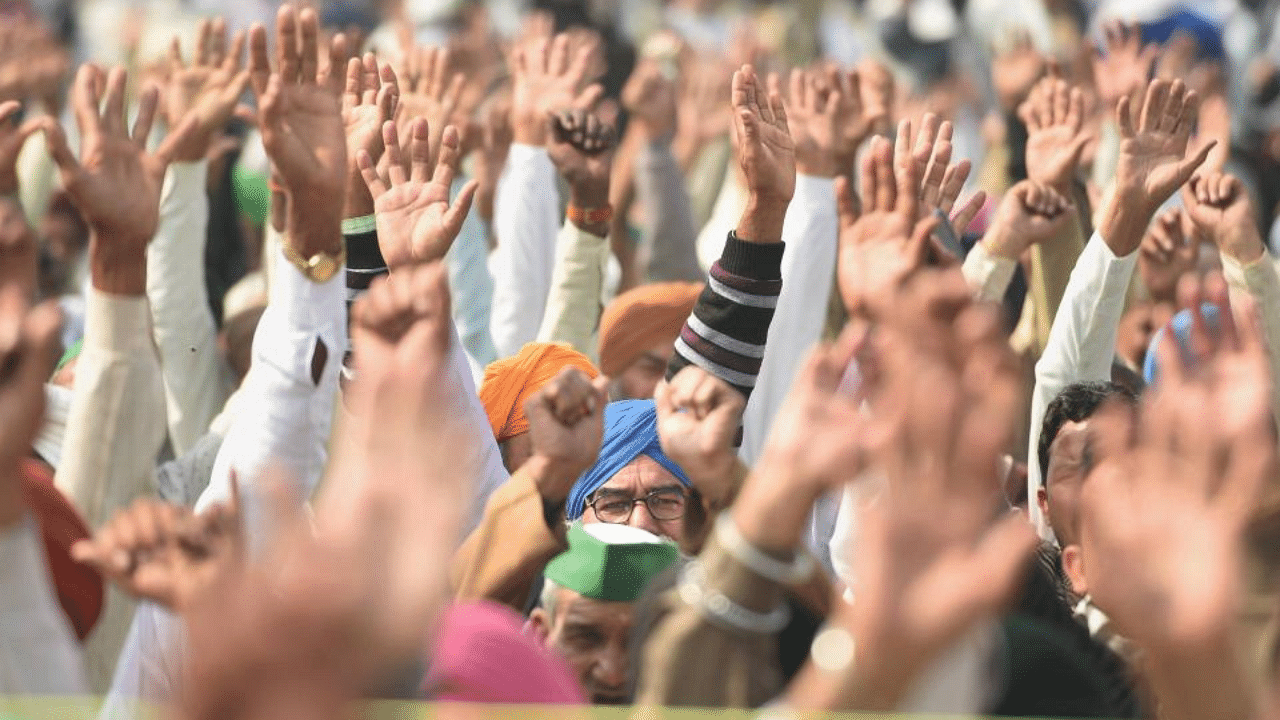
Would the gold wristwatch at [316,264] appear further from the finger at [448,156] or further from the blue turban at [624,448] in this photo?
the blue turban at [624,448]

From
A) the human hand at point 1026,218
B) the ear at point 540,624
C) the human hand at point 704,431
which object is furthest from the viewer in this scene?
the human hand at point 1026,218

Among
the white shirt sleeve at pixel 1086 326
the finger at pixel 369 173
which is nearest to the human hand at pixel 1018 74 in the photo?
the white shirt sleeve at pixel 1086 326

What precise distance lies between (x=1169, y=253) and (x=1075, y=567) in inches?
77.9

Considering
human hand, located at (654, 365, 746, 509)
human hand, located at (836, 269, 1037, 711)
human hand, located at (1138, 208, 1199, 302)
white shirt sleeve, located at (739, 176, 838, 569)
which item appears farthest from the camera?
human hand, located at (1138, 208, 1199, 302)

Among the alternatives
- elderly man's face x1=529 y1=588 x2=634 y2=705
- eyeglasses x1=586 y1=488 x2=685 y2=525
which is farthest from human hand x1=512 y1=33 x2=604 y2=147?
elderly man's face x1=529 y1=588 x2=634 y2=705

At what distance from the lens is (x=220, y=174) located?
22.6 ft

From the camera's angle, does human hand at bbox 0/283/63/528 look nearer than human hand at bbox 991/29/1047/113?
Yes

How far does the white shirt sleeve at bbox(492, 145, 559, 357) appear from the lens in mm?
5242

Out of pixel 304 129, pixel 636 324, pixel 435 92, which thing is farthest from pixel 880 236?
pixel 435 92

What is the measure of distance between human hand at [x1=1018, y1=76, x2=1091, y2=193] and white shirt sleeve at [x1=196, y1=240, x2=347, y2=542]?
2.20 metres

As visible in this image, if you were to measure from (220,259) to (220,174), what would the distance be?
1.10 ft

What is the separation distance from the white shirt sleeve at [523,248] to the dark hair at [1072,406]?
1571mm

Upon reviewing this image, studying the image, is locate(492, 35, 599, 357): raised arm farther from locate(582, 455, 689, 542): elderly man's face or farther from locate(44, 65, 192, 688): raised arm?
locate(44, 65, 192, 688): raised arm

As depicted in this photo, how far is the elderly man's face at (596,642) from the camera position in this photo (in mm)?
3291
